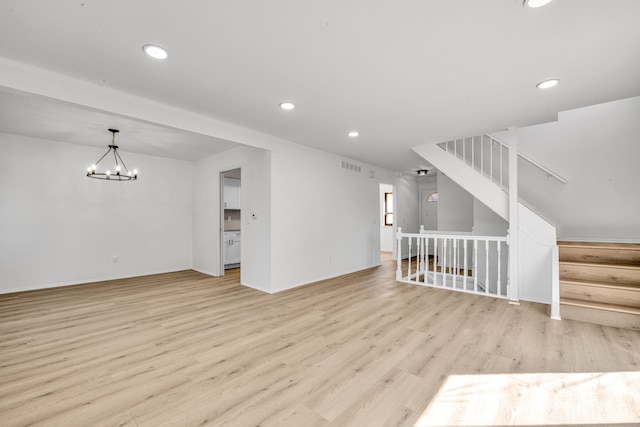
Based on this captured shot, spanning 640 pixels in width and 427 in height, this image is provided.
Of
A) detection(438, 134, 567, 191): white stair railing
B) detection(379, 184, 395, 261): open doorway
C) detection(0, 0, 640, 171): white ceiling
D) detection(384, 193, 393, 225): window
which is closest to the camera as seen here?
detection(0, 0, 640, 171): white ceiling

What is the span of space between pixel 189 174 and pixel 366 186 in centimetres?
434

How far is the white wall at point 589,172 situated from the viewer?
402 centimetres

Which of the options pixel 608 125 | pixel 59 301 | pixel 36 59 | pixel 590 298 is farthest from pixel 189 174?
pixel 608 125

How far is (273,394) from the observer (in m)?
1.87

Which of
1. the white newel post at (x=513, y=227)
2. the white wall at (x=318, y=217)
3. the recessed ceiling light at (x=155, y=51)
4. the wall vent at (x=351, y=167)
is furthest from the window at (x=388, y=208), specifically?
the recessed ceiling light at (x=155, y=51)

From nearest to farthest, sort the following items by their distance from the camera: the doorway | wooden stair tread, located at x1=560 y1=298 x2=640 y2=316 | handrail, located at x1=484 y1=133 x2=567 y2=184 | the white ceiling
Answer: the white ceiling → wooden stair tread, located at x1=560 y1=298 x2=640 y2=316 → handrail, located at x1=484 y1=133 x2=567 y2=184 → the doorway

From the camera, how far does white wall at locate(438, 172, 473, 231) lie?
643cm

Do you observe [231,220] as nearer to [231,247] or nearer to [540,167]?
[231,247]

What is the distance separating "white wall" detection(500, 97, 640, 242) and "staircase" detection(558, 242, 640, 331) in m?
0.96

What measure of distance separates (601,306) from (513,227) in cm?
126

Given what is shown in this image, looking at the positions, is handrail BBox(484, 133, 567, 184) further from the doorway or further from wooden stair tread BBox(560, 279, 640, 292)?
the doorway

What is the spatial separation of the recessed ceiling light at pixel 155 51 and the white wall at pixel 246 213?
2328 millimetres

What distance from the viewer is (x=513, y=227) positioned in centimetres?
387

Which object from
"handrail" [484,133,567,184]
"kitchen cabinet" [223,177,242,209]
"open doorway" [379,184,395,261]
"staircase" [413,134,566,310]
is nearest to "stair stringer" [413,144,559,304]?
"staircase" [413,134,566,310]
